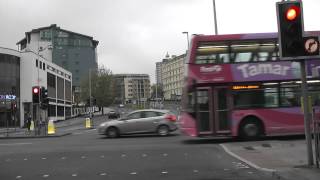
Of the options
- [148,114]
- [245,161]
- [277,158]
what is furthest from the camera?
[148,114]

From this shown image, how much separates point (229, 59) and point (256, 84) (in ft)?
4.81

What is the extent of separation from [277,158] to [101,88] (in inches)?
4711

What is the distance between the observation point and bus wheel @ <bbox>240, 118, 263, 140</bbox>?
22.8 m

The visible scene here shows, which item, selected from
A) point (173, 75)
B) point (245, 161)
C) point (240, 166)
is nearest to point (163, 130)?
point (245, 161)

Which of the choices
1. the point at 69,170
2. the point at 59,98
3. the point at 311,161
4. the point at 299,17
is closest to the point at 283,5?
the point at 299,17

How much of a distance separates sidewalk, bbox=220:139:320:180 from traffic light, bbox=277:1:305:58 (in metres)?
2.61

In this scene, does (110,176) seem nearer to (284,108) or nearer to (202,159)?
(202,159)

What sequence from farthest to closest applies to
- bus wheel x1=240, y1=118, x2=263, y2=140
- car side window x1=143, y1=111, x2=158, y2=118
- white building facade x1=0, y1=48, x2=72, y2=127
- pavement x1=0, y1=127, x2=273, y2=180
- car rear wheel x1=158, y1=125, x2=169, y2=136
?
white building facade x1=0, y1=48, x2=72, y2=127, car side window x1=143, y1=111, x2=158, y2=118, car rear wheel x1=158, y1=125, x2=169, y2=136, bus wheel x1=240, y1=118, x2=263, y2=140, pavement x1=0, y1=127, x2=273, y2=180

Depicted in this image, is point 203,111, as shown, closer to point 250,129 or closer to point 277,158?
point 250,129

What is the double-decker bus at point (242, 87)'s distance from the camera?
74.0 feet

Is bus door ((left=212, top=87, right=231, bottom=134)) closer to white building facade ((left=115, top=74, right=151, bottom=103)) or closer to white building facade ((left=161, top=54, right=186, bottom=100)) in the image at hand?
white building facade ((left=161, top=54, right=186, bottom=100))

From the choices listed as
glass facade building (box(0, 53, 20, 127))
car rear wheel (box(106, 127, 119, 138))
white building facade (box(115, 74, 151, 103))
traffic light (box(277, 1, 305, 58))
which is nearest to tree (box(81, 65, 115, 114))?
white building facade (box(115, 74, 151, 103))

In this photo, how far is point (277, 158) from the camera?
51.1 ft

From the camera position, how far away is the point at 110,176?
13.4m
